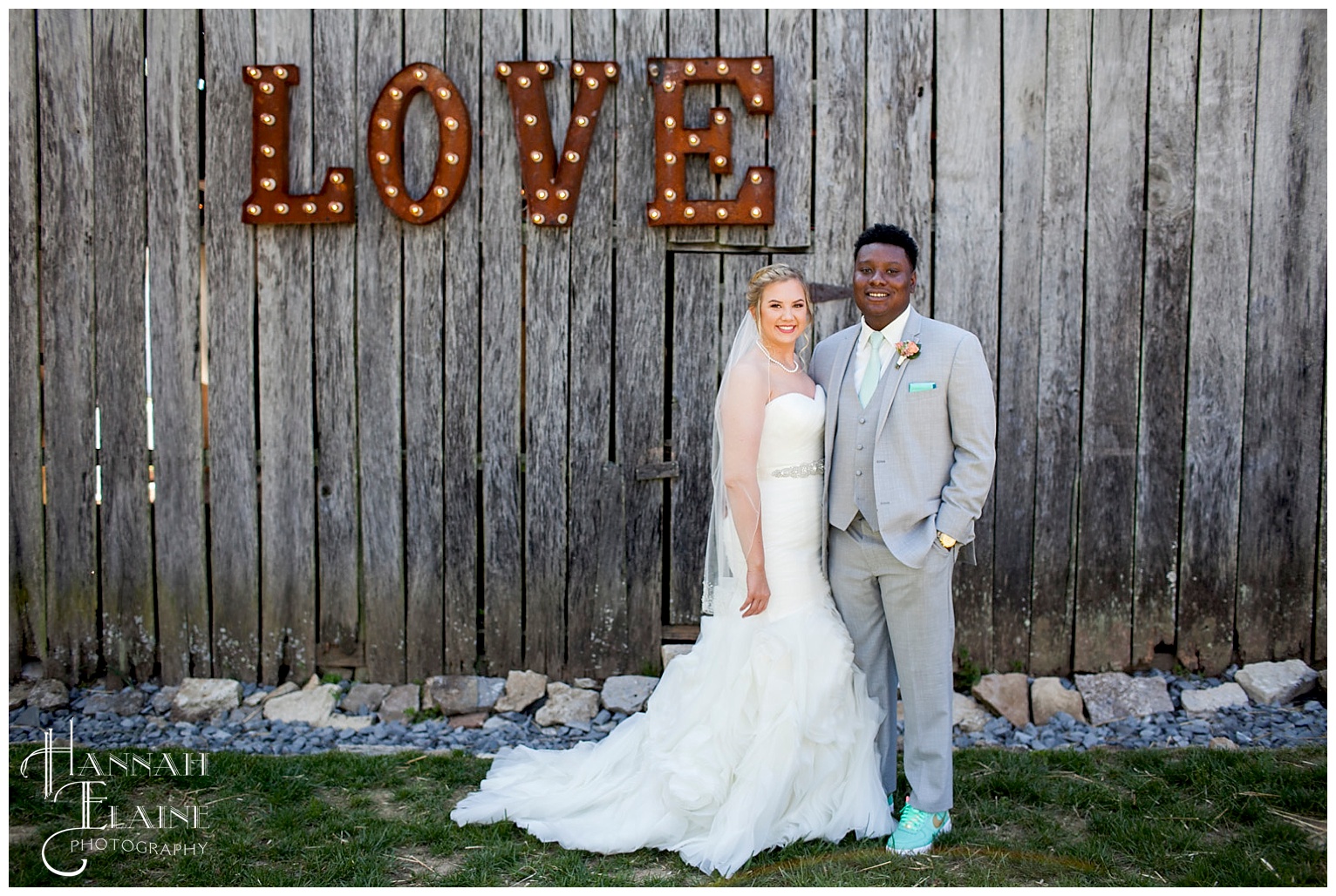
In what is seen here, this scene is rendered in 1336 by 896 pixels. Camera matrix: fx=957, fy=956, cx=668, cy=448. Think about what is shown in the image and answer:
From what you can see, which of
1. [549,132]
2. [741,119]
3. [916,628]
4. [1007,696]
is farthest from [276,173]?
[1007,696]

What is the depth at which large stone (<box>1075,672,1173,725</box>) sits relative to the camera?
15.0ft

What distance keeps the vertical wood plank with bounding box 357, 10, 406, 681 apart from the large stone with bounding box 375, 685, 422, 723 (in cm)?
8

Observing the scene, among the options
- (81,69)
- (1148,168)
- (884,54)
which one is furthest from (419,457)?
(1148,168)

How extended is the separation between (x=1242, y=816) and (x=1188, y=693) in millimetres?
1157

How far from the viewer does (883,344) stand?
3430 millimetres

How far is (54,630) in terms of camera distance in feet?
16.2

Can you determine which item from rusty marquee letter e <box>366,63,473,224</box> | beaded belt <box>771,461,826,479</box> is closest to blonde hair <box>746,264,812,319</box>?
beaded belt <box>771,461,826,479</box>

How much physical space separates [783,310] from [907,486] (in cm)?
79

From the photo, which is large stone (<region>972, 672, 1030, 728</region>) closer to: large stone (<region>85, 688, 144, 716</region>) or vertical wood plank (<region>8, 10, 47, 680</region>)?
large stone (<region>85, 688, 144, 716</region>)

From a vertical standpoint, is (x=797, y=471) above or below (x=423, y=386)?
below

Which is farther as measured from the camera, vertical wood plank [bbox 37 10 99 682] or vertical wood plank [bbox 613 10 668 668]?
vertical wood plank [bbox 37 10 99 682]

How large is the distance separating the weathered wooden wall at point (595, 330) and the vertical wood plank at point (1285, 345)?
0.02m

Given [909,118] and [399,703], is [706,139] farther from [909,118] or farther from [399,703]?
[399,703]

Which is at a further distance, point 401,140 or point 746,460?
point 401,140
